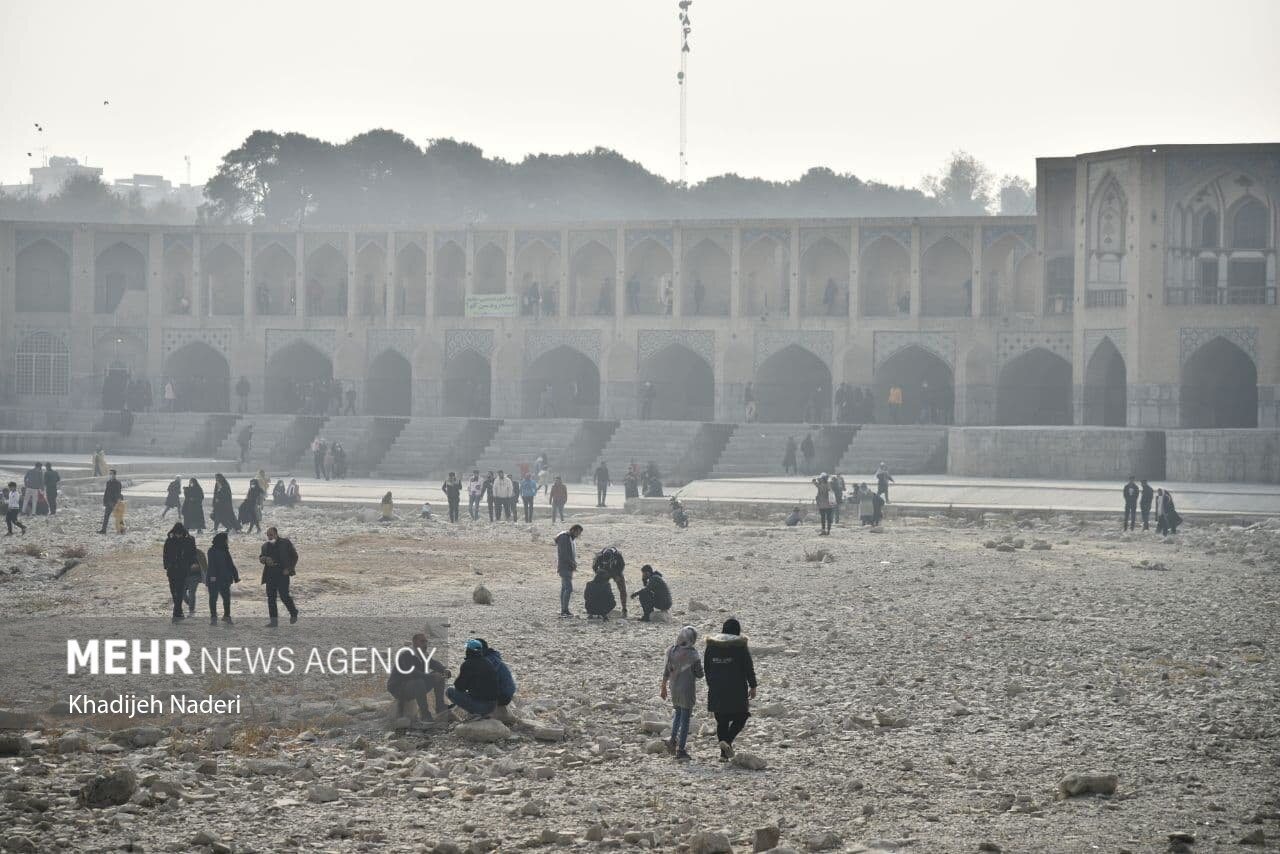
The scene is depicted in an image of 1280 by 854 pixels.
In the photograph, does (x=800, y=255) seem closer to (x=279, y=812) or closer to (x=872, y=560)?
(x=872, y=560)

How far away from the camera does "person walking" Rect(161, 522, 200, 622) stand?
14.9m

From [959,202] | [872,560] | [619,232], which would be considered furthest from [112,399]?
[959,202]

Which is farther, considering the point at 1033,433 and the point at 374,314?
the point at 374,314

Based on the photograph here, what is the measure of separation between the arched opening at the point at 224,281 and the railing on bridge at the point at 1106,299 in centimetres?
2347

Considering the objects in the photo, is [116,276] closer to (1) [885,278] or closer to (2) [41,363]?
(2) [41,363]

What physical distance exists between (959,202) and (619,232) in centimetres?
6139

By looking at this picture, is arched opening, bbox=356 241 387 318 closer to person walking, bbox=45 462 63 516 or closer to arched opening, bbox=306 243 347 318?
arched opening, bbox=306 243 347 318

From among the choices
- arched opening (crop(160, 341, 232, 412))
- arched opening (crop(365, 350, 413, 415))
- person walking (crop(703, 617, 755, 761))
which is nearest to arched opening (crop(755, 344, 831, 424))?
arched opening (crop(365, 350, 413, 415))

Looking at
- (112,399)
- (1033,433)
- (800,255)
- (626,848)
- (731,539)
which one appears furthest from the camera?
(112,399)

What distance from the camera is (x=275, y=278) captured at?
161ft

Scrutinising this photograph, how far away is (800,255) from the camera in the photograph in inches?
1673

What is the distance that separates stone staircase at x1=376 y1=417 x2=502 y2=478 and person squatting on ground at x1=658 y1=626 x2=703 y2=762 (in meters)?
28.2

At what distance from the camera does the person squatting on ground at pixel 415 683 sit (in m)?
11.4

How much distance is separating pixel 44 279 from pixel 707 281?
18499mm
